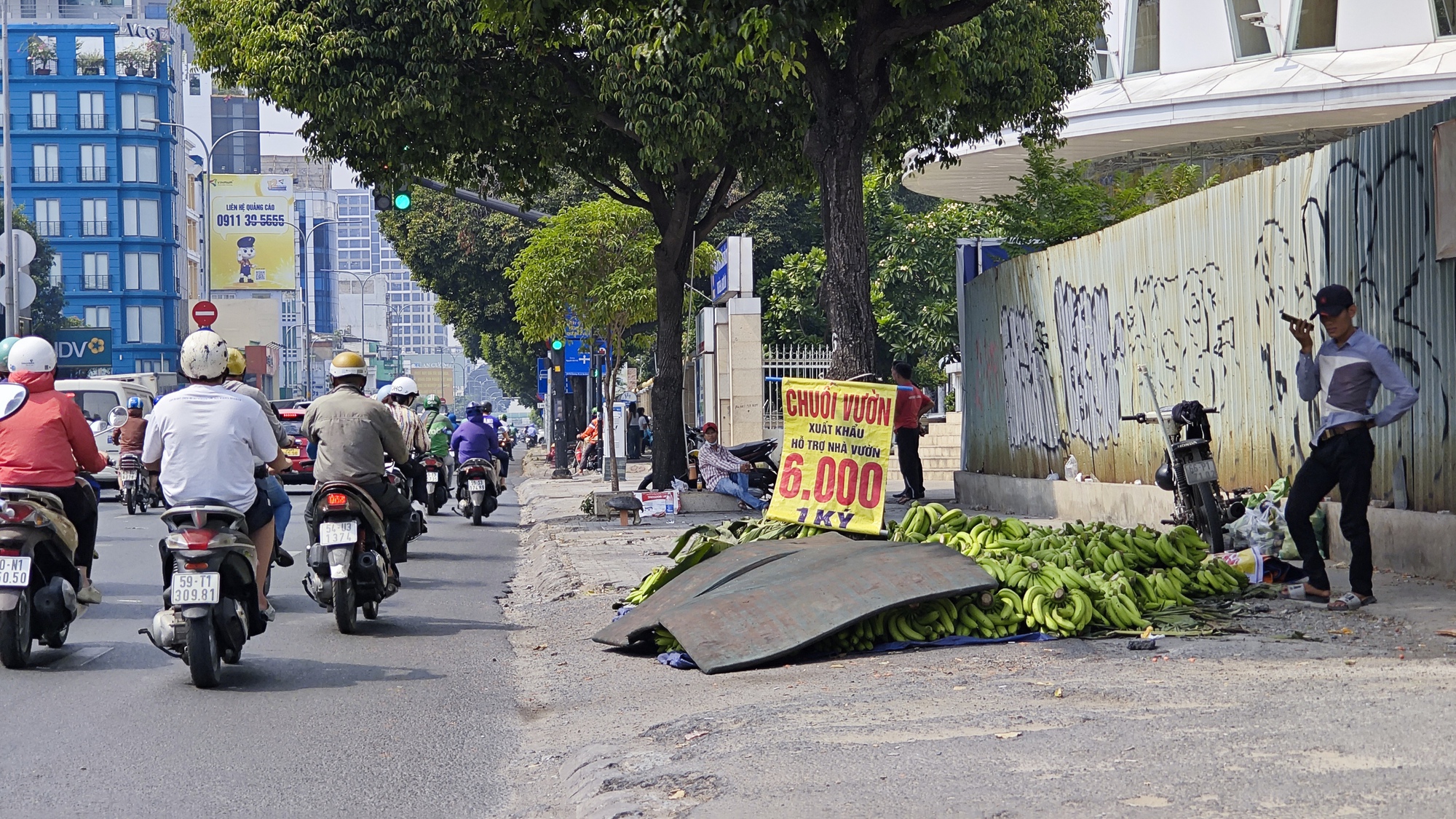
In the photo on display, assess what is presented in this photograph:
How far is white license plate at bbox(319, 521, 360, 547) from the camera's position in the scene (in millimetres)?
9227

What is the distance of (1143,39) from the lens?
34844 mm

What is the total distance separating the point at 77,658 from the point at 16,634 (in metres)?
0.63

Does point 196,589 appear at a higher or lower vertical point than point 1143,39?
lower

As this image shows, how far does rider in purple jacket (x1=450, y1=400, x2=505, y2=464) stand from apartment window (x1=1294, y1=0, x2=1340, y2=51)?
67.7 feet

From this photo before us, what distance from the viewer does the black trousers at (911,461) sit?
19.4 metres

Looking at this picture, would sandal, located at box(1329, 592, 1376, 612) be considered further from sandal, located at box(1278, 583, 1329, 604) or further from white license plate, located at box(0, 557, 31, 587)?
white license plate, located at box(0, 557, 31, 587)

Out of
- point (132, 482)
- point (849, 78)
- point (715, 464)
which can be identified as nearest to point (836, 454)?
point (849, 78)

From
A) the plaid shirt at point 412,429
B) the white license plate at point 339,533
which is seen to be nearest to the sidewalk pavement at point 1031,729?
the white license plate at point 339,533

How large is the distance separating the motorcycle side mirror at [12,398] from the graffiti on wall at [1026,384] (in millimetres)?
10433

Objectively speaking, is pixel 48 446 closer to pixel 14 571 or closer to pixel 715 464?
pixel 14 571

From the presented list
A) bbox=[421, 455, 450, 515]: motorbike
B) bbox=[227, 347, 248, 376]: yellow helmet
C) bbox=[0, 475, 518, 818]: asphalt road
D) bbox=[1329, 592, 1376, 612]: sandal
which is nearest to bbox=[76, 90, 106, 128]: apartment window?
bbox=[421, 455, 450, 515]: motorbike

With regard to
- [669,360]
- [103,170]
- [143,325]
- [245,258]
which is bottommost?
[669,360]

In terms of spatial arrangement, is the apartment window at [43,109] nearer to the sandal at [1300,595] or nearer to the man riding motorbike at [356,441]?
the man riding motorbike at [356,441]

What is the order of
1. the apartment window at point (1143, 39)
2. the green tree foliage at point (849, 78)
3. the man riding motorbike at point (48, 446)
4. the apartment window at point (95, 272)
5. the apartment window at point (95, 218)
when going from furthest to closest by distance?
1. the apartment window at point (95, 272)
2. the apartment window at point (95, 218)
3. the apartment window at point (1143, 39)
4. the green tree foliage at point (849, 78)
5. the man riding motorbike at point (48, 446)
